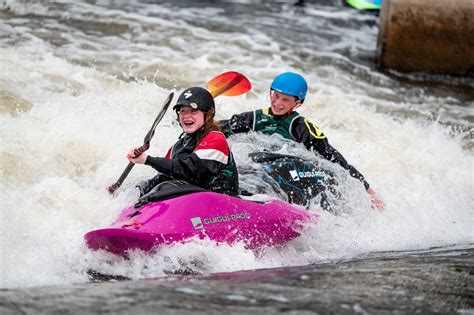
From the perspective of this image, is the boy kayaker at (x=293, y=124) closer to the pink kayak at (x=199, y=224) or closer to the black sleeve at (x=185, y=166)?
the pink kayak at (x=199, y=224)

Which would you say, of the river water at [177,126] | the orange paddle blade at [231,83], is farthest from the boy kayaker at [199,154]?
the orange paddle blade at [231,83]

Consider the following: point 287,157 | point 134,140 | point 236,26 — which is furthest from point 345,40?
point 287,157

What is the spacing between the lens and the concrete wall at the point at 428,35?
1119 cm

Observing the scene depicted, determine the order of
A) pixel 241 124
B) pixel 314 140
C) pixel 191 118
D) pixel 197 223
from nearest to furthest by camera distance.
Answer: pixel 197 223, pixel 191 118, pixel 314 140, pixel 241 124

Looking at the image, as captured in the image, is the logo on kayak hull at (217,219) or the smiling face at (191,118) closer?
the logo on kayak hull at (217,219)

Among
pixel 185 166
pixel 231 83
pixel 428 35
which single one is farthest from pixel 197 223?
pixel 428 35

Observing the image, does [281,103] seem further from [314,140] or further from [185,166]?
[185,166]

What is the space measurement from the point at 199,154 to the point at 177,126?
254 cm

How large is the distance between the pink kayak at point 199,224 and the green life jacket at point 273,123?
1048 mm

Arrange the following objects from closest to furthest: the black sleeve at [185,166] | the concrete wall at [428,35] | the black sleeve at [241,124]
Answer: the black sleeve at [185,166]
the black sleeve at [241,124]
the concrete wall at [428,35]

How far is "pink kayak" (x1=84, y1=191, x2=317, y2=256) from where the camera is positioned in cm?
438

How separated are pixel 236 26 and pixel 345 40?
191 centimetres

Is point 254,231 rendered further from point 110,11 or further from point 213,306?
point 110,11

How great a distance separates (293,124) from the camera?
237 inches
